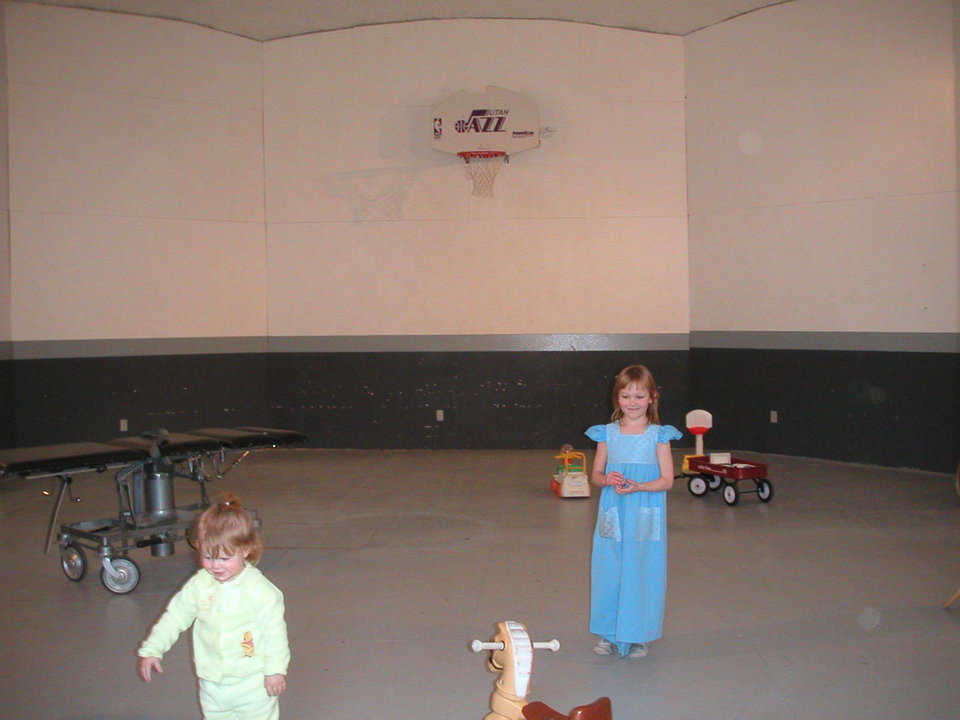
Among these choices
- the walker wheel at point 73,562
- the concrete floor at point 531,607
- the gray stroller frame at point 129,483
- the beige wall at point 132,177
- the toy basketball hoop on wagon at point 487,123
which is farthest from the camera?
the toy basketball hoop on wagon at point 487,123

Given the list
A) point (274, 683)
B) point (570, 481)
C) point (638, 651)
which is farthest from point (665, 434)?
point (570, 481)

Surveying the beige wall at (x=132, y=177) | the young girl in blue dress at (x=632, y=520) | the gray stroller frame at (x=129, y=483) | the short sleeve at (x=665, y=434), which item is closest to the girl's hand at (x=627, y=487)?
the young girl in blue dress at (x=632, y=520)

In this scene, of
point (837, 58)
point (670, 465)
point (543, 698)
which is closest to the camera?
point (543, 698)

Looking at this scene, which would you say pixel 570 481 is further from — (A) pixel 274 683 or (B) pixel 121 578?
(A) pixel 274 683

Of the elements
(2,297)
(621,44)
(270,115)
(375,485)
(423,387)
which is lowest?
(375,485)

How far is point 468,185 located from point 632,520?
7.09 metres

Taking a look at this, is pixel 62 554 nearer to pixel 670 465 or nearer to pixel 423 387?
pixel 670 465

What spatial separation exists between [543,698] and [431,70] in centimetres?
835

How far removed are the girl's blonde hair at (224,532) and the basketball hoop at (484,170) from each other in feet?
26.9

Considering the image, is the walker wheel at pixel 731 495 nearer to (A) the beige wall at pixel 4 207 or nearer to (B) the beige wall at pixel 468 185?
(B) the beige wall at pixel 468 185

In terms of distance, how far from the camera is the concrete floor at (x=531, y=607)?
366cm

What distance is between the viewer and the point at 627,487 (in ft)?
12.8

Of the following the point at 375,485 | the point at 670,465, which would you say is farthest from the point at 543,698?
the point at 375,485

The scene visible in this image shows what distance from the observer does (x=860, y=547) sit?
5898mm
